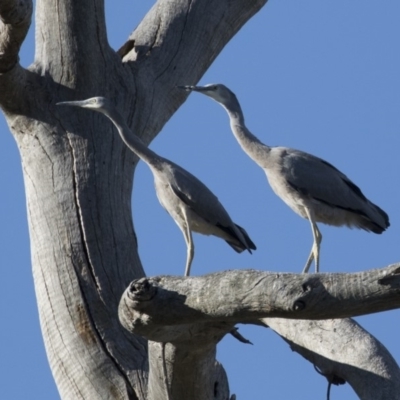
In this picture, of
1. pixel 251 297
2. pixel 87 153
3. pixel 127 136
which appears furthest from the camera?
pixel 127 136

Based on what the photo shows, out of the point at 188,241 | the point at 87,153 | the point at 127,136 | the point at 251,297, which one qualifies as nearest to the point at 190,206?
the point at 188,241

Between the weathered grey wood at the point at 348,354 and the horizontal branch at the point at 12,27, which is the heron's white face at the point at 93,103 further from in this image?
the weathered grey wood at the point at 348,354

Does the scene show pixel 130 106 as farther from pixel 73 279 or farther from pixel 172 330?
pixel 172 330

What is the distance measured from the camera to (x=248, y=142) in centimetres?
930

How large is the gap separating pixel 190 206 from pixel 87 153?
131 centimetres

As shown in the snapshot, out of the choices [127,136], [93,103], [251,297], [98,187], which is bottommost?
[251,297]

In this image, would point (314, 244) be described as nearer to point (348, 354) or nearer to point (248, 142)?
point (248, 142)

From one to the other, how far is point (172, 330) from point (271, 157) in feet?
12.2

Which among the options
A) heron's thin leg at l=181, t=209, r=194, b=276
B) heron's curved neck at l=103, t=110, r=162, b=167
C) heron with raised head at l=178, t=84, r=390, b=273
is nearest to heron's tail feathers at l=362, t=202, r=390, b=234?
heron with raised head at l=178, t=84, r=390, b=273

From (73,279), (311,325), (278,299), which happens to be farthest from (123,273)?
(278,299)

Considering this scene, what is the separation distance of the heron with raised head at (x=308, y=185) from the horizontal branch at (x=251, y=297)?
368cm

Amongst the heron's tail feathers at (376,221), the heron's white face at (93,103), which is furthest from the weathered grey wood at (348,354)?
the heron's tail feathers at (376,221)

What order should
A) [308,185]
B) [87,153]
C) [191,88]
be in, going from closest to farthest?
[87,153] < [191,88] < [308,185]

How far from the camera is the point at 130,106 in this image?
841 cm
